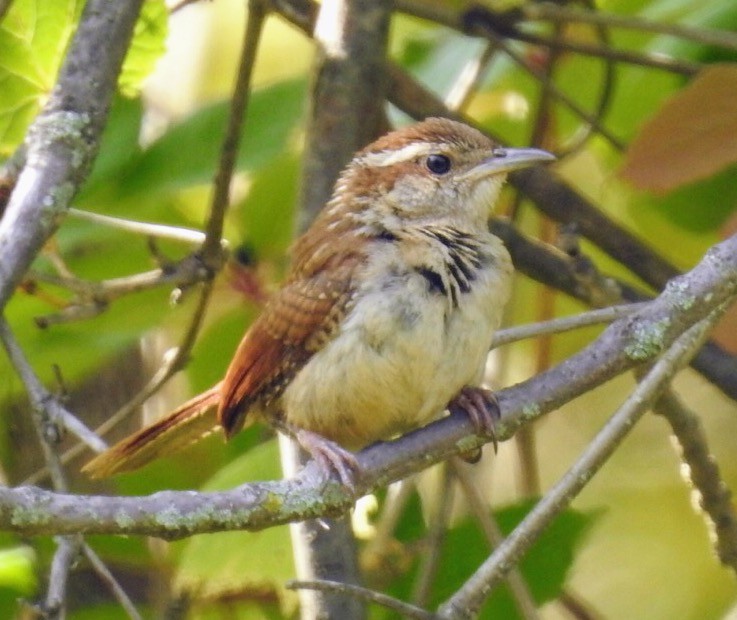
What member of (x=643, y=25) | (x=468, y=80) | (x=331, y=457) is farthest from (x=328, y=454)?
(x=468, y=80)

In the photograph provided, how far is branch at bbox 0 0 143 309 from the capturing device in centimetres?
225

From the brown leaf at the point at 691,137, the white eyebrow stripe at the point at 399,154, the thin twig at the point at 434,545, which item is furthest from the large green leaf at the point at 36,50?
the thin twig at the point at 434,545

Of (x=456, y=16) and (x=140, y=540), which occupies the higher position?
(x=456, y=16)

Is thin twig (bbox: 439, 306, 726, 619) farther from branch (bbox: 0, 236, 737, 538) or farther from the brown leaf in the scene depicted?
the brown leaf

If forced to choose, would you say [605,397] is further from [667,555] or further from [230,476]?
[230,476]

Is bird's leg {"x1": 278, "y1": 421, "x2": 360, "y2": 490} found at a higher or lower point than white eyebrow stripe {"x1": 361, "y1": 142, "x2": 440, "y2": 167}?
lower

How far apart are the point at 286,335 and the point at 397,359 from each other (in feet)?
1.03

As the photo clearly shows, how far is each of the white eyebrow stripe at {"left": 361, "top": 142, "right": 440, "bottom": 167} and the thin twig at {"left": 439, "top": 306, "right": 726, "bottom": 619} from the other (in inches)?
34.7

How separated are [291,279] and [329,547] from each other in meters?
0.62

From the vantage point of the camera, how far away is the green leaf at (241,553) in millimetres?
2846

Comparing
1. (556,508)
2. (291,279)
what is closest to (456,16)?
(291,279)

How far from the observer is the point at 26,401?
4.00 metres

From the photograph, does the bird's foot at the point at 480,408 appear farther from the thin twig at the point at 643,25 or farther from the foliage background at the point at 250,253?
the thin twig at the point at 643,25

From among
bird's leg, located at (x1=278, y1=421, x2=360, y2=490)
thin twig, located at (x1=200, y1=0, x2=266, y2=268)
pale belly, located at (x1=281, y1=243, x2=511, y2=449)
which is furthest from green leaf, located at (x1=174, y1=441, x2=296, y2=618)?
thin twig, located at (x1=200, y1=0, x2=266, y2=268)
